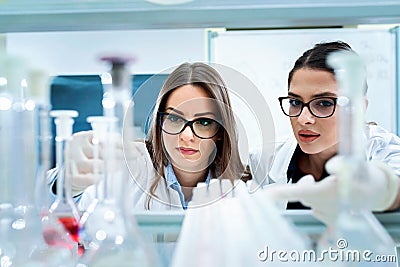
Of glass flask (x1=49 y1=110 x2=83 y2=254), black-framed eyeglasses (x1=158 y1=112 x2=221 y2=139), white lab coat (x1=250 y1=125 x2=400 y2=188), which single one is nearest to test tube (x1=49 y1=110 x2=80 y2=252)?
glass flask (x1=49 y1=110 x2=83 y2=254)

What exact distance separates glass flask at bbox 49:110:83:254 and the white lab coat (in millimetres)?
286

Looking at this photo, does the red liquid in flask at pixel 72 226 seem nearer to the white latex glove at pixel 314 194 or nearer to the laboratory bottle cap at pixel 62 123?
the laboratory bottle cap at pixel 62 123

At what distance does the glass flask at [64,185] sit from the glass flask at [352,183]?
1.18 ft

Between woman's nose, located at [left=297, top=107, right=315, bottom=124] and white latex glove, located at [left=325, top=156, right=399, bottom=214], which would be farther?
woman's nose, located at [left=297, top=107, right=315, bottom=124]

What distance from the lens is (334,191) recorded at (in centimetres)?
66

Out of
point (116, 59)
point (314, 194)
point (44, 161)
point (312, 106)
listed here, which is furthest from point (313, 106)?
point (44, 161)

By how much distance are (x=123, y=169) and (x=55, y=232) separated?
13cm

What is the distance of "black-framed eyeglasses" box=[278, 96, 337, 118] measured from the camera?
0.72 m

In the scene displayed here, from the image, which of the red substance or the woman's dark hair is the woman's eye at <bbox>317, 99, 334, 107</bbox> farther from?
the red substance

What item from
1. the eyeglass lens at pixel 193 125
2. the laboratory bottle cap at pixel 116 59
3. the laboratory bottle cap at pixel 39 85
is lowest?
the eyeglass lens at pixel 193 125

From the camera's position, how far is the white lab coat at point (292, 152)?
75cm

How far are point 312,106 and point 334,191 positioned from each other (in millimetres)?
149

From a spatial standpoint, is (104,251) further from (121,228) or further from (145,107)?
(145,107)

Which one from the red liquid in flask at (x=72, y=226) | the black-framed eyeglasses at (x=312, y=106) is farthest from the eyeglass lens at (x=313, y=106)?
the red liquid in flask at (x=72, y=226)
